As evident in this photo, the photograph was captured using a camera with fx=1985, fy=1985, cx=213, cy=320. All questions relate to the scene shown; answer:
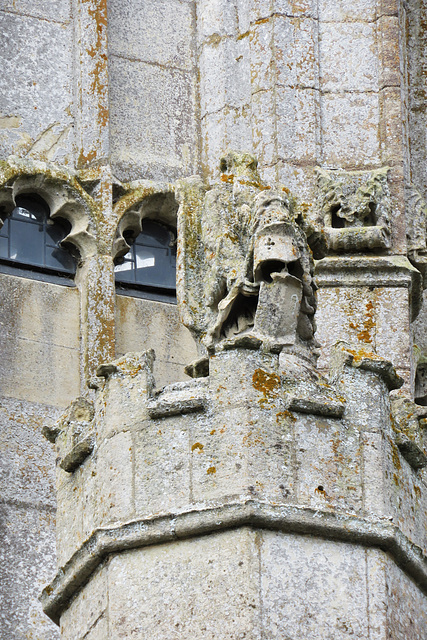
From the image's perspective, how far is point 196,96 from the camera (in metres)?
12.4

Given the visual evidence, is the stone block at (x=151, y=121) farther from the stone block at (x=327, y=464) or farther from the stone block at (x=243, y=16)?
the stone block at (x=327, y=464)

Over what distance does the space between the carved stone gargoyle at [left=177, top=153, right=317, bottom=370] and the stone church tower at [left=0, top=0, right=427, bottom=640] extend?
0.01m

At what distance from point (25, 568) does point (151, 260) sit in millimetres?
2420

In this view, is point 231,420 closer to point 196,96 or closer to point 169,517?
point 169,517

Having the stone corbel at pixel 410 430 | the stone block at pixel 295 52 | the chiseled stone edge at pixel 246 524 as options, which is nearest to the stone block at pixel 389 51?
the stone block at pixel 295 52

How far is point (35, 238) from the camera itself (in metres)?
11.7

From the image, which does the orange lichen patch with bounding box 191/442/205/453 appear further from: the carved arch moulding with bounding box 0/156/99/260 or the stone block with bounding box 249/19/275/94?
the stone block with bounding box 249/19/275/94

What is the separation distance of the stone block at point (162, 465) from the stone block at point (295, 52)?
3.88 m

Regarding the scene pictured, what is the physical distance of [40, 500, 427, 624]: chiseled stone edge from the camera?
323 inches

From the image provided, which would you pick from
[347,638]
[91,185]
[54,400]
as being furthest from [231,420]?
[91,185]

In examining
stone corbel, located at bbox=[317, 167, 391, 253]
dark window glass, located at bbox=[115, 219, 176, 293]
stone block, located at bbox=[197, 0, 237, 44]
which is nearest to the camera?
stone corbel, located at bbox=[317, 167, 391, 253]

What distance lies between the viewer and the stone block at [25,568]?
1012 cm

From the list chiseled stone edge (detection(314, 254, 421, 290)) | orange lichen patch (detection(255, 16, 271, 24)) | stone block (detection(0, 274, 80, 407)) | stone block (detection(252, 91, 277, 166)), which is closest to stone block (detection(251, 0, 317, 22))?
orange lichen patch (detection(255, 16, 271, 24))

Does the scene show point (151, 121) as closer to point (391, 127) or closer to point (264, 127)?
point (264, 127)
